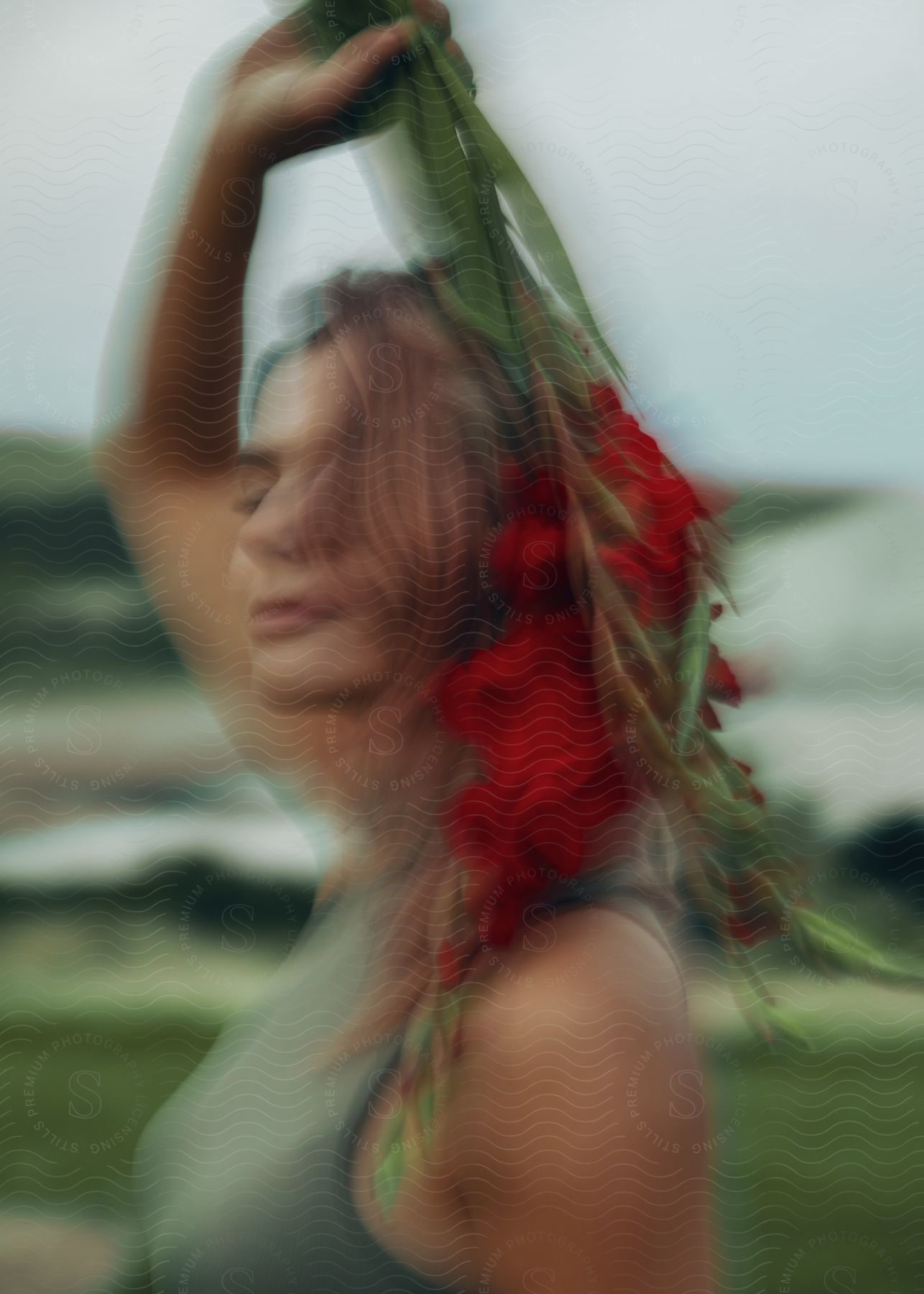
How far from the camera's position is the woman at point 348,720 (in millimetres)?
1157

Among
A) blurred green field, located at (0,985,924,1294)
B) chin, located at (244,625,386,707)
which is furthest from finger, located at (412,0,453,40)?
blurred green field, located at (0,985,924,1294)

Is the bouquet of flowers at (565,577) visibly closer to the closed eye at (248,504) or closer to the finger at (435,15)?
the finger at (435,15)

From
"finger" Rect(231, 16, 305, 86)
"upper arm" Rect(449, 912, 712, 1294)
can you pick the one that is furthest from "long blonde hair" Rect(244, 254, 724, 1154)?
"finger" Rect(231, 16, 305, 86)

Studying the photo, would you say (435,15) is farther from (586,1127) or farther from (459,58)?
(586,1127)

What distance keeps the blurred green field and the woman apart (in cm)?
3

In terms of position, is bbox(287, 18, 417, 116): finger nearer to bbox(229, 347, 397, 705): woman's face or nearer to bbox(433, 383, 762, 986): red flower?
bbox(229, 347, 397, 705): woman's face

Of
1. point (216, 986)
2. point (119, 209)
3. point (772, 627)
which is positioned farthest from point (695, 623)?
point (119, 209)

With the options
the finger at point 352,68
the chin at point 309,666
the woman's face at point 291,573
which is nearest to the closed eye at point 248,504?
the woman's face at point 291,573

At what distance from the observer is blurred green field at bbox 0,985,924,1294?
3.85ft

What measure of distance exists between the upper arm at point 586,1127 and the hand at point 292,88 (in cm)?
82

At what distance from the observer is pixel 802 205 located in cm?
121

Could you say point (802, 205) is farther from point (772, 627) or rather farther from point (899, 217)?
point (772, 627)

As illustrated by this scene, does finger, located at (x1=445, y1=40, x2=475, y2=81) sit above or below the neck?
above

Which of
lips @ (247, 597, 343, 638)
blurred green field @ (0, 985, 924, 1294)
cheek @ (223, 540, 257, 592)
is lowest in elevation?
blurred green field @ (0, 985, 924, 1294)
